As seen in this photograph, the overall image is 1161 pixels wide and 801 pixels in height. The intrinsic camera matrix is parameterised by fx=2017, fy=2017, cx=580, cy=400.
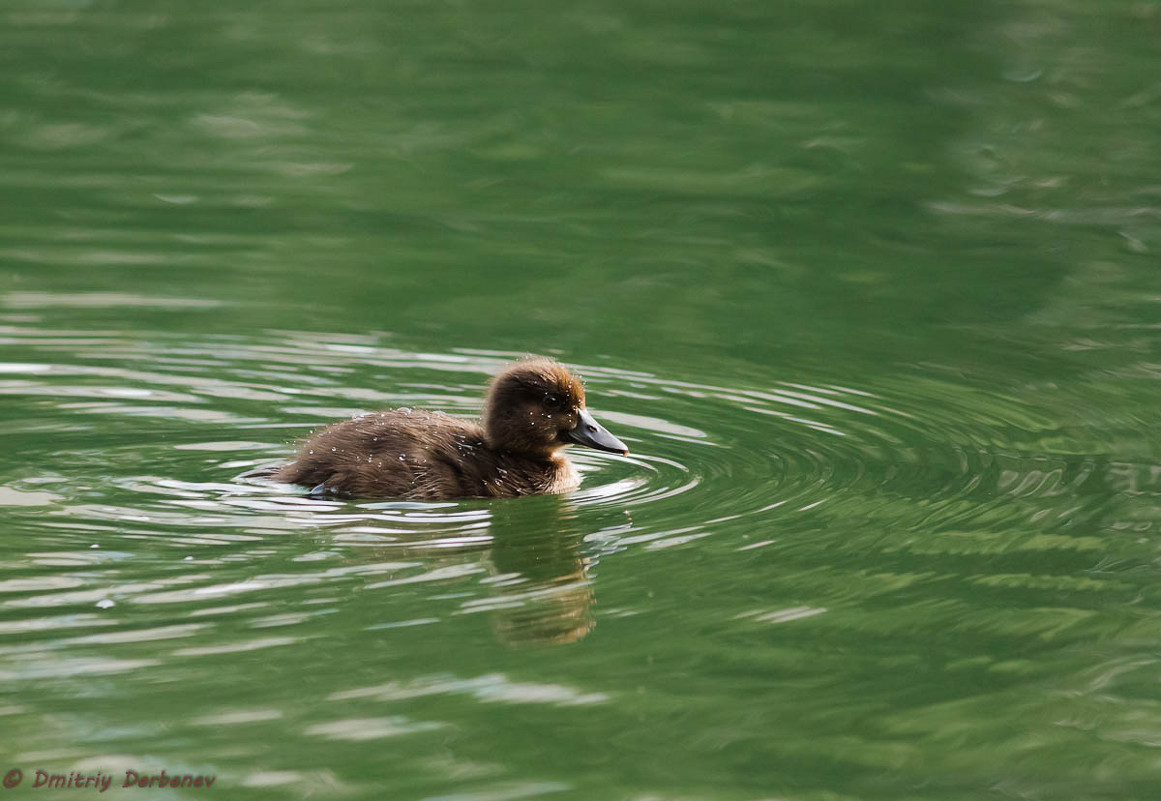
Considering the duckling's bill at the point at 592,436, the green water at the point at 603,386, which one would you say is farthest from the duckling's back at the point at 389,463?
the duckling's bill at the point at 592,436

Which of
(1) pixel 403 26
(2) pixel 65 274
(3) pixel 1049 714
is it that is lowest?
(3) pixel 1049 714

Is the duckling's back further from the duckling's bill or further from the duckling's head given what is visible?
the duckling's bill

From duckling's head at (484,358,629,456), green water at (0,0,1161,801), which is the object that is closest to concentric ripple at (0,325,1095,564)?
green water at (0,0,1161,801)

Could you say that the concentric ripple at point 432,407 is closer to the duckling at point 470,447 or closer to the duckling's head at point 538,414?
the duckling at point 470,447

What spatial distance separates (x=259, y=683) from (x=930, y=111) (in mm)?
10383

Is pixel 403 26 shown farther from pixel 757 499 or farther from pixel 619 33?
pixel 757 499

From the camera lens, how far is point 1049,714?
5438mm

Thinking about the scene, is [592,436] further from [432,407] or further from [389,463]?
[432,407]

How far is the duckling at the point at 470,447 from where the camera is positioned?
295 inches

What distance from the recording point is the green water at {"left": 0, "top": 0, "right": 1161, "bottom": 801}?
5.26 metres

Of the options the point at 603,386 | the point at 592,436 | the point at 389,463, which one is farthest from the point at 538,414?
the point at 603,386

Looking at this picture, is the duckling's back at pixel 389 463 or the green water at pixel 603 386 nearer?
the green water at pixel 603 386

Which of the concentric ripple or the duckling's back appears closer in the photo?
the concentric ripple

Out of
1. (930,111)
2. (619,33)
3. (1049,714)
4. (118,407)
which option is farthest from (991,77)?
(1049,714)
